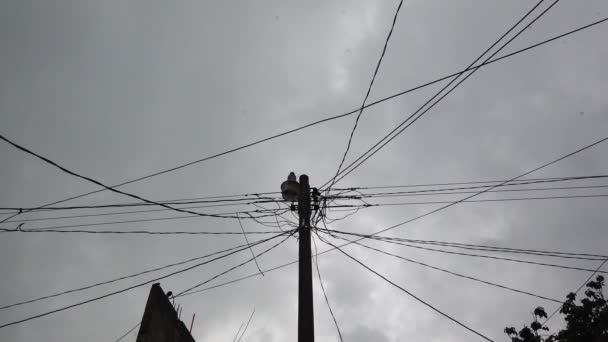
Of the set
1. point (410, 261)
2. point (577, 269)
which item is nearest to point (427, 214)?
point (410, 261)

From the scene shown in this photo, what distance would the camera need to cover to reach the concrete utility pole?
511cm

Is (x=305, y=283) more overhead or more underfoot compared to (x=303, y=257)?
more underfoot

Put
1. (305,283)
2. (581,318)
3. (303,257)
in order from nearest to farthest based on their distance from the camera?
(305,283), (303,257), (581,318)

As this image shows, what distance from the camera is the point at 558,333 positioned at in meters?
11.9

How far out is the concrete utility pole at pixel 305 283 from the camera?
5.11 m

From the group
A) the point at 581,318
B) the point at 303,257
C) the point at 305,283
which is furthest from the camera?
the point at 581,318

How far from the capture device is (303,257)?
228 inches

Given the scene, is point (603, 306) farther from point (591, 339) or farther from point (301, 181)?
point (301, 181)

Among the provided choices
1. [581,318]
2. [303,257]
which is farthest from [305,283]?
[581,318]

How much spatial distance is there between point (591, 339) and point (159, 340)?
11.9 meters

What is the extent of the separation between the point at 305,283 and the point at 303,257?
1.38 feet

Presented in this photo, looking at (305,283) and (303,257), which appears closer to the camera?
(305,283)

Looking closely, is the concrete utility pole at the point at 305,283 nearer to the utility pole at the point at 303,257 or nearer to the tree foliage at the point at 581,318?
the utility pole at the point at 303,257

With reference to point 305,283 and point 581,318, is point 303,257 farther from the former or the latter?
point 581,318
